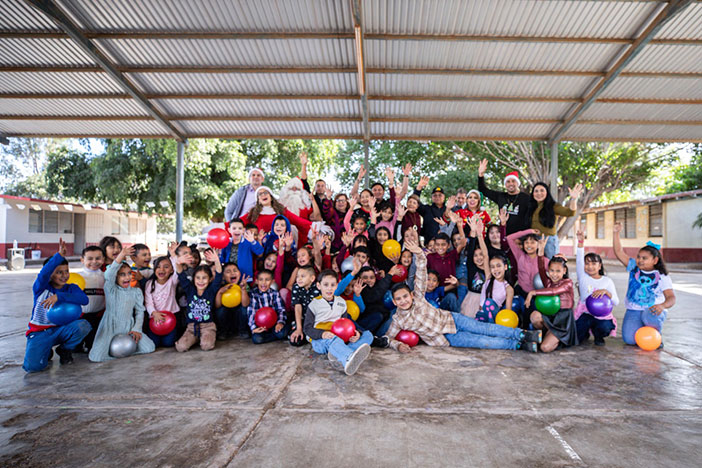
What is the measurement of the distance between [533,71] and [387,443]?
23.6 feet

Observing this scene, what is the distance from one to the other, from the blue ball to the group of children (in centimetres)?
5

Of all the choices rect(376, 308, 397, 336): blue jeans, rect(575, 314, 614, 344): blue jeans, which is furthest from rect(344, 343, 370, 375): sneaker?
rect(575, 314, 614, 344): blue jeans

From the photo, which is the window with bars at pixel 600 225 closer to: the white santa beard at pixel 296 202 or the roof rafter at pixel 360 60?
the roof rafter at pixel 360 60

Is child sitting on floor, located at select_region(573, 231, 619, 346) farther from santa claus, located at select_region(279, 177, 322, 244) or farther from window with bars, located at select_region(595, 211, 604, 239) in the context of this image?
window with bars, located at select_region(595, 211, 604, 239)

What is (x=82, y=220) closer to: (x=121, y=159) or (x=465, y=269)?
(x=121, y=159)

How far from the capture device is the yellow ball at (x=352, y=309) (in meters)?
4.59

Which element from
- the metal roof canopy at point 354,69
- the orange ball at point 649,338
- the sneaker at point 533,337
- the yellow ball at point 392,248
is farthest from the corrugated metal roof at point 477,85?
the sneaker at point 533,337

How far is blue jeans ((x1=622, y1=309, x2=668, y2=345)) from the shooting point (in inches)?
175

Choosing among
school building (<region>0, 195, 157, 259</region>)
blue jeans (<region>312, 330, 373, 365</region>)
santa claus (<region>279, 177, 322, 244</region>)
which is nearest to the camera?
blue jeans (<region>312, 330, 373, 365</region>)

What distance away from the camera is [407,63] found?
7.29 metres

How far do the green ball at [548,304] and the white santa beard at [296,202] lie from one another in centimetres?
355

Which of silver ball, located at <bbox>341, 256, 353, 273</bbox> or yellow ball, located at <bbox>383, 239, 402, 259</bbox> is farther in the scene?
yellow ball, located at <bbox>383, 239, 402, 259</bbox>

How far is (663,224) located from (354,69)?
1854 centimetres

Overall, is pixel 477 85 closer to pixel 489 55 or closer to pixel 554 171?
pixel 489 55
